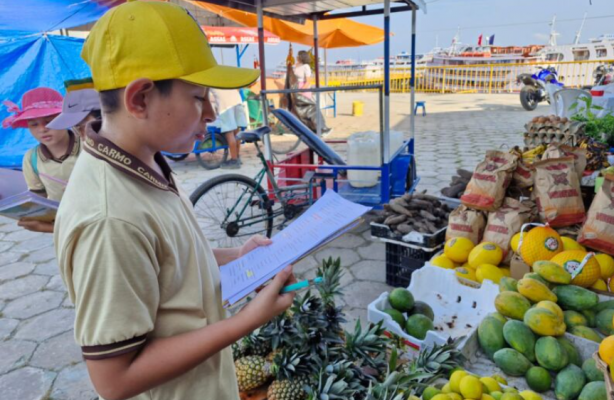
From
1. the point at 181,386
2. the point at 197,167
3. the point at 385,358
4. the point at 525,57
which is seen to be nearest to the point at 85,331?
the point at 181,386

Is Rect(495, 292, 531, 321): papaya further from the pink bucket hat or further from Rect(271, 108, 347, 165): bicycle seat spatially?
the pink bucket hat

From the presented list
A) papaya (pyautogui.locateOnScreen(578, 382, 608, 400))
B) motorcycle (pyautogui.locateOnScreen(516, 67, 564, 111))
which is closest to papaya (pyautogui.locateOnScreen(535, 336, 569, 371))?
papaya (pyautogui.locateOnScreen(578, 382, 608, 400))

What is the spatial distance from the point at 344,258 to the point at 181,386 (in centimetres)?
290

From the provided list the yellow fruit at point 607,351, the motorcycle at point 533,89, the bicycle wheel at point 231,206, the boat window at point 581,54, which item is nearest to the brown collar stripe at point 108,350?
the yellow fruit at point 607,351

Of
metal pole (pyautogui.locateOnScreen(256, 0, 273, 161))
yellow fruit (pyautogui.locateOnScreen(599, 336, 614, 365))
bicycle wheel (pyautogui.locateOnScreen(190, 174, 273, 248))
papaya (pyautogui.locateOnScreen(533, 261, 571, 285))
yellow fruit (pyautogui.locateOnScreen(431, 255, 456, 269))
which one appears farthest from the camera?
metal pole (pyautogui.locateOnScreen(256, 0, 273, 161))

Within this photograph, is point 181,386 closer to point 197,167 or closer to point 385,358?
point 385,358

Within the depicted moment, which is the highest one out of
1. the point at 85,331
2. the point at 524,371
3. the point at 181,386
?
the point at 85,331

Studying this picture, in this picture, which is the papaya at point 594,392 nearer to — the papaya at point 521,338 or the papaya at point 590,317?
the papaya at point 521,338

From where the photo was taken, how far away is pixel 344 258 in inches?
148

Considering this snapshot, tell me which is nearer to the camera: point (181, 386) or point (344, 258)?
point (181, 386)

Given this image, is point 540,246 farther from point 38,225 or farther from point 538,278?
point 38,225

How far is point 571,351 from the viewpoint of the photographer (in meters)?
1.75

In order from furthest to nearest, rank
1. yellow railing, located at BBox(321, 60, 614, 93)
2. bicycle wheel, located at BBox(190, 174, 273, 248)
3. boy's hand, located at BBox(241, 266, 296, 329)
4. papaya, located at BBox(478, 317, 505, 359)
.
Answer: yellow railing, located at BBox(321, 60, 614, 93) < bicycle wheel, located at BBox(190, 174, 273, 248) < papaya, located at BBox(478, 317, 505, 359) < boy's hand, located at BBox(241, 266, 296, 329)

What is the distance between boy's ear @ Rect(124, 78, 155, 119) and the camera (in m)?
0.75
